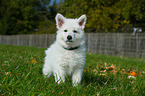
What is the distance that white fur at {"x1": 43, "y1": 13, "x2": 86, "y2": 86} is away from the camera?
333 cm

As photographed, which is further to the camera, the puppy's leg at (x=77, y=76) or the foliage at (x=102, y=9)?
the foliage at (x=102, y=9)

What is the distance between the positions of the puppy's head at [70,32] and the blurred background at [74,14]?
1212 cm

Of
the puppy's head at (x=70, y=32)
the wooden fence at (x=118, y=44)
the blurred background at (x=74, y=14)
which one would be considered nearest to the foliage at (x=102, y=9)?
the blurred background at (x=74, y=14)

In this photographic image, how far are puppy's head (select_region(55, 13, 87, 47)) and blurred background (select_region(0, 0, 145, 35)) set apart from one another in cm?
1212

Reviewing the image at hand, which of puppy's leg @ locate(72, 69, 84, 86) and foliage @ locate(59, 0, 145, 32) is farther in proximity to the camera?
foliage @ locate(59, 0, 145, 32)

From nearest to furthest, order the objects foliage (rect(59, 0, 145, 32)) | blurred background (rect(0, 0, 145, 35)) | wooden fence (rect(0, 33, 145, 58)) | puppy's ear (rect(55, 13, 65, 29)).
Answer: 1. puppy's ear (rect(55, 13, 65, 29))
2. foliage (rect(59, 0, 145, 32))
3. wooden fence (rect(0, 33, 145, 58))
4. blurred background (rect(0, 0, 145, 35))

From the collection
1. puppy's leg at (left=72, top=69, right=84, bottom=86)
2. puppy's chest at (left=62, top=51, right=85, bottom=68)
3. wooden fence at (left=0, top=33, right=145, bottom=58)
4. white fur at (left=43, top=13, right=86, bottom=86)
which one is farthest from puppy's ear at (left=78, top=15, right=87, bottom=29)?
wooden fence at (left=0, top=33, right=145, bottom=58)

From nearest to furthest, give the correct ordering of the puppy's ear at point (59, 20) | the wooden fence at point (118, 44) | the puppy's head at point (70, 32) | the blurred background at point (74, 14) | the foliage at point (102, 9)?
1. the puppy's head at point (70, 32)
2. the puppy's ear at point (59, 20)
3. the foliage at point (102, 9)
4. the wooden fence at point (118, 44)
5. the blurred background at point (74, 14)

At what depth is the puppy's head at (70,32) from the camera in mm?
3334

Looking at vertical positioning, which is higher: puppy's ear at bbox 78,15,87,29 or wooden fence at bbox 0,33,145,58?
puppy's ear at bbox 78,15,87,29

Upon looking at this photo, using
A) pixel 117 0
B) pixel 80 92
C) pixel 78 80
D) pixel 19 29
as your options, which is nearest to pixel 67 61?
pixel 78 80

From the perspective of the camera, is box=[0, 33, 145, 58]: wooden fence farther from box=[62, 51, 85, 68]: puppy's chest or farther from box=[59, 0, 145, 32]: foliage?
box=[62, 51, 85, 68]: puppy's chest

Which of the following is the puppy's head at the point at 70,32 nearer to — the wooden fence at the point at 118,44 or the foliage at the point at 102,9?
the foliage at the point at 102,9

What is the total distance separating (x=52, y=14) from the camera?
50594mm
